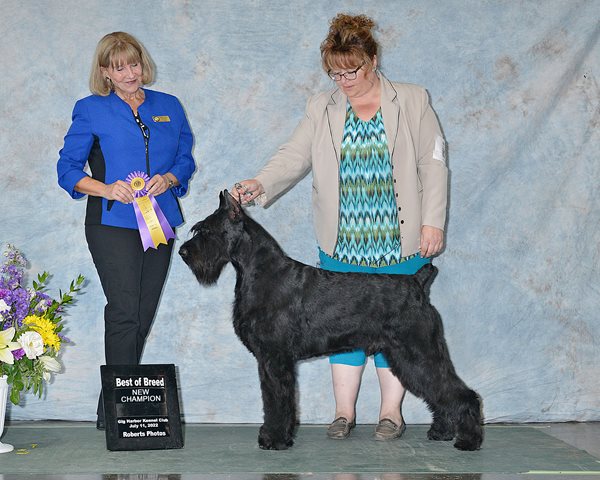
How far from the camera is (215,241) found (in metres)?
2.89

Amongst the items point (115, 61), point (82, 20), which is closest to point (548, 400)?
point (115, 61)

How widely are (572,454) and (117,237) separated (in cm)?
191

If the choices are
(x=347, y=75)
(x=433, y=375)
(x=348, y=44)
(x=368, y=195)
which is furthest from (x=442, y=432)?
(x=348, y=44)

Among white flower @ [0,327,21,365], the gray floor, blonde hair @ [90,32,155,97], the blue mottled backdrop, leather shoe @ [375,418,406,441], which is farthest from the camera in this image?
the blue mottled backdrop

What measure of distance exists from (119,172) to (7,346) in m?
0.78

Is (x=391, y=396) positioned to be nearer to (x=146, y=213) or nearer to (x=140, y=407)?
(x=140, y=407)

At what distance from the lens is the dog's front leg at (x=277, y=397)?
2852 mm

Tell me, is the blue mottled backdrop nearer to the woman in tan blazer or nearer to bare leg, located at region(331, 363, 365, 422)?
bare leg, located at region(331, 363, 365, 422)

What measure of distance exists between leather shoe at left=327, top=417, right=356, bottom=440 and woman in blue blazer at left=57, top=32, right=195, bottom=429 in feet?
2.79

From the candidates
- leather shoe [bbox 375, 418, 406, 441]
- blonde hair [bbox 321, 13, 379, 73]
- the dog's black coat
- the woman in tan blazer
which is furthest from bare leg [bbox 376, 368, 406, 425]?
blonde hair [bbox 321, 13, 379, 73]

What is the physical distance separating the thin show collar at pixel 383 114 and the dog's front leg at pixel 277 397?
830mm

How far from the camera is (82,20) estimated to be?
3.79 meters

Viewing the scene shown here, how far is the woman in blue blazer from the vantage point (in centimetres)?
311

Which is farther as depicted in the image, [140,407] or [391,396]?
[391,396]
